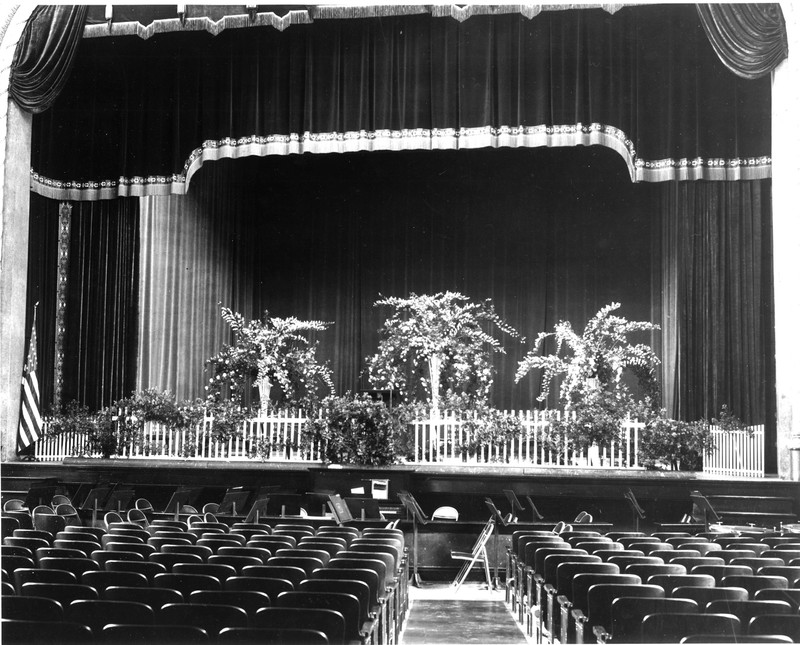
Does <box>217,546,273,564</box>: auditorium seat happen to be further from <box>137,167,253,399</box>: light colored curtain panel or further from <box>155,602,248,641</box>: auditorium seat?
<box>137,167,253,399</box>: light colored curtain panel

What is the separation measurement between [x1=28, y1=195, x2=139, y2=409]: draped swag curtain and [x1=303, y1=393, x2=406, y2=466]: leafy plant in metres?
7.06

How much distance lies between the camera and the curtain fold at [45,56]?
14.7 meters

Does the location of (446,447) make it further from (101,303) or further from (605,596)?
(101,303)

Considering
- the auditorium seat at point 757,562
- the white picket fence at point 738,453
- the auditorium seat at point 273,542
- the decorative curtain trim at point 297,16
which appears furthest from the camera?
the decorative curtain trim at point 297,16

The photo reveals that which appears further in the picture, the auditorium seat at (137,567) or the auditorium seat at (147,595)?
the auditorium seat at (137,567)

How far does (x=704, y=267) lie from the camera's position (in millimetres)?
17906

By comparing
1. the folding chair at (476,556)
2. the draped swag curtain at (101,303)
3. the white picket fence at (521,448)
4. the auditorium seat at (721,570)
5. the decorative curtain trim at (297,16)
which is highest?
the decorative curtain trim at (297,16)

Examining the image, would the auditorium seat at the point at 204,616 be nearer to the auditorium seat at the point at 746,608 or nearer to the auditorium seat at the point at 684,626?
the auditorium seat at the point at 684,626

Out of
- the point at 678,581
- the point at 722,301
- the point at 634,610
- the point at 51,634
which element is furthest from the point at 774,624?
the point at 722,301

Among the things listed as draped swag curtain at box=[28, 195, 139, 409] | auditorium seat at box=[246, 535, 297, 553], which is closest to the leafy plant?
auditorium seat at box=[246, 535, 297, 553]

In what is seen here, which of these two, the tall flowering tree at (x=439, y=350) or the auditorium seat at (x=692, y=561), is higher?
the tall flowering tree at (x=439, y=350)

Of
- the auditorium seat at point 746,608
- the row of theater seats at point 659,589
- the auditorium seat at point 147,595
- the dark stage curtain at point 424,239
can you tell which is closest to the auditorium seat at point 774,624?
the row of theater seats at point 659,589

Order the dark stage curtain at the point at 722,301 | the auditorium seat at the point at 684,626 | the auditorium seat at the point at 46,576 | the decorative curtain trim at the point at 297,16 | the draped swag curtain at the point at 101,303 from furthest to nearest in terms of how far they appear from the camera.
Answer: the draped swag curtain at the point at 101,303, the dark stage curtain at the point at 722,301, the decorative curtain trim at the point at 297,16, the auditorium seat at the point at 46,576, the auditorium seat at the point at 684,626

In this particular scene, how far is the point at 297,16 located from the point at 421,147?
306 cm
